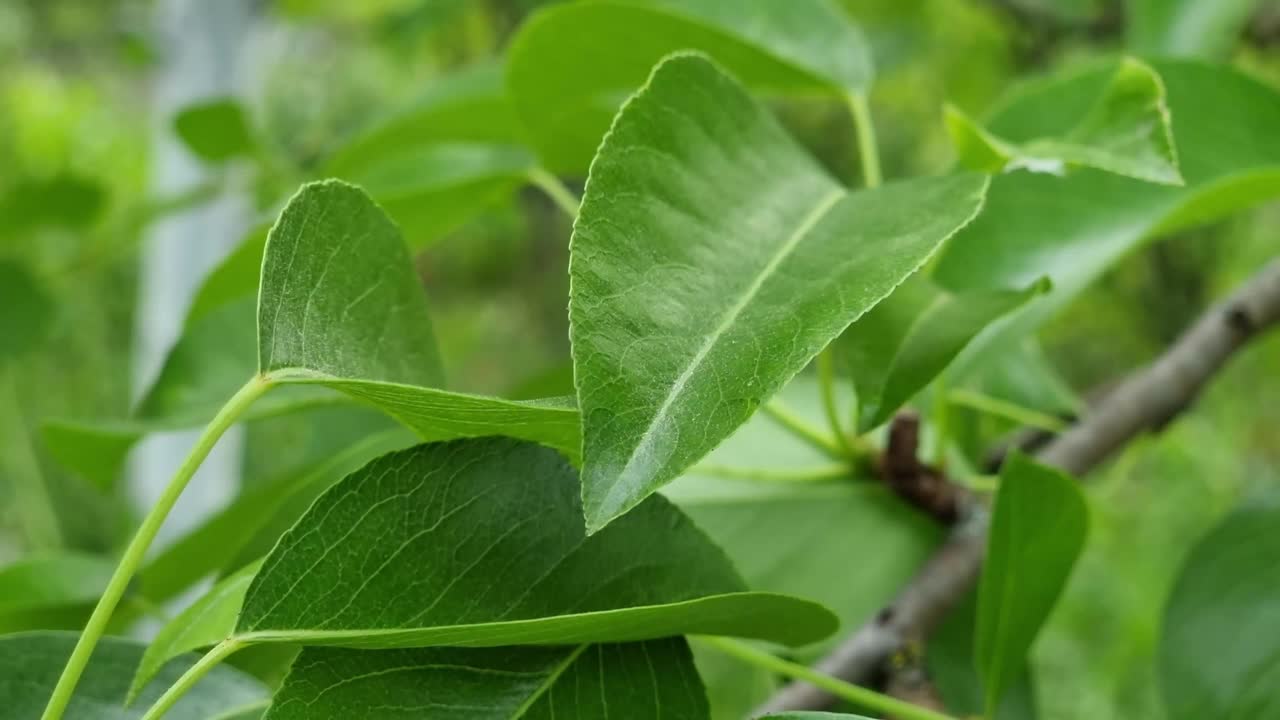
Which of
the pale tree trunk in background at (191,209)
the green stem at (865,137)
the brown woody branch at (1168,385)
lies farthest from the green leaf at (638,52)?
the pale tree trunk in background at (191,209)

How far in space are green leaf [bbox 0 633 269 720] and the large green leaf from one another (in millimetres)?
181

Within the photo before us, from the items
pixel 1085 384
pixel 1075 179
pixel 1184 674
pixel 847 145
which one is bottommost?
pixel 1085 384

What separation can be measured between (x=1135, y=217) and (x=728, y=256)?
17 centimetres

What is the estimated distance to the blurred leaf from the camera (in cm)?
52

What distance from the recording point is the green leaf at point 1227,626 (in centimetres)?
25

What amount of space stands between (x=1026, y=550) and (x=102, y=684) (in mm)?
167

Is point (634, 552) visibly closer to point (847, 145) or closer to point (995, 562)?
point (995, 562)

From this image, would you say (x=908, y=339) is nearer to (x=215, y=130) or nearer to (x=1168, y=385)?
(x=1168, y=385)

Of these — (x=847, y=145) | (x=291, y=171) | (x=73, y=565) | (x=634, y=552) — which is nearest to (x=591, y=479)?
(x=634, y=552)

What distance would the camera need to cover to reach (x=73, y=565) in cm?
24

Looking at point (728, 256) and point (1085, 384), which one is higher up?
point (728, 256)

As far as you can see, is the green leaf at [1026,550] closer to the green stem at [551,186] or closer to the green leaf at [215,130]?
the green stem at [551,186]

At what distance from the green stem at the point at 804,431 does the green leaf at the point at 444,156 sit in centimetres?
10

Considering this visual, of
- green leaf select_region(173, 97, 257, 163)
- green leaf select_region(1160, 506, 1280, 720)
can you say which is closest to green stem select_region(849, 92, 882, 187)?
green leaf select_region(1160, 506, 1280, 720)
